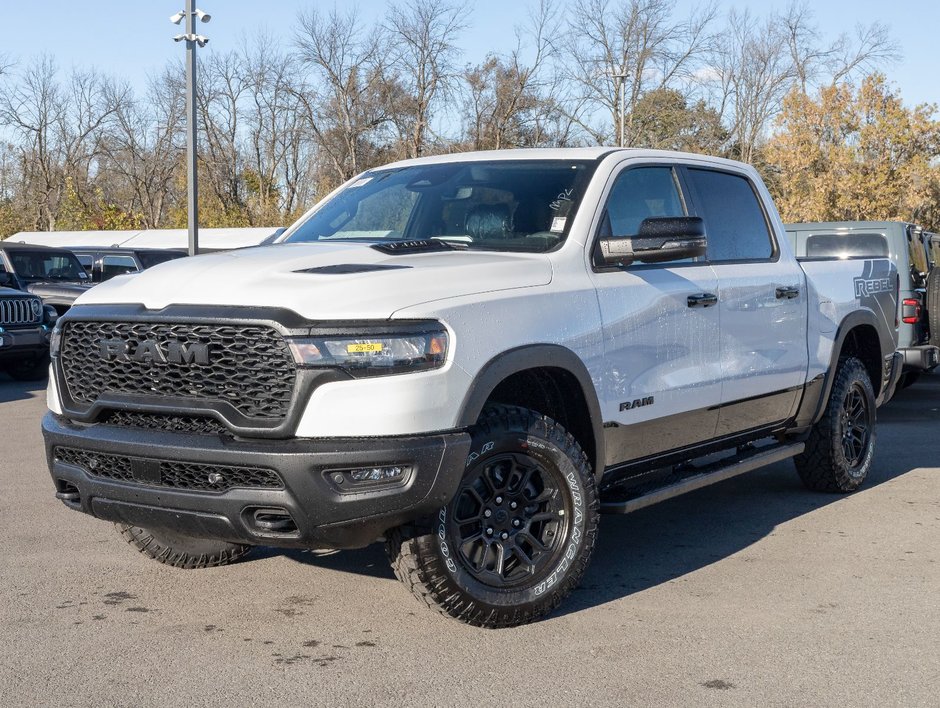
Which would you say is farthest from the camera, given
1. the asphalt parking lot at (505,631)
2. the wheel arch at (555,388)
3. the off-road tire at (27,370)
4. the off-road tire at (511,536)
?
the off-road tire at (27,370)

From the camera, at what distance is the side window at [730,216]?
5.93 meters

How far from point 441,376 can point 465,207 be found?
1.54 m

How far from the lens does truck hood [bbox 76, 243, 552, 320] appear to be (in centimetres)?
400

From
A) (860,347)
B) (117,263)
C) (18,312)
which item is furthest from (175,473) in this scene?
(117,263)

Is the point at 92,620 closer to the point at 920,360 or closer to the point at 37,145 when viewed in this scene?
the point at 920,360

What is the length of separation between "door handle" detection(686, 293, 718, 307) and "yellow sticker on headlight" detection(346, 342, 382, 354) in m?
1.95

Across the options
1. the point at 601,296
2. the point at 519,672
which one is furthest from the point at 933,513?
the point at 519,672

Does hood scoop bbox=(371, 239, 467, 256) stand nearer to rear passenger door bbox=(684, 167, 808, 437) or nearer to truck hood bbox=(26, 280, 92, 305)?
rear passenger door bbox=(684, 167, 808, 437)

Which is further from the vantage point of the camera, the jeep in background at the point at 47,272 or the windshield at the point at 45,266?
the windshield at the point at 45,266

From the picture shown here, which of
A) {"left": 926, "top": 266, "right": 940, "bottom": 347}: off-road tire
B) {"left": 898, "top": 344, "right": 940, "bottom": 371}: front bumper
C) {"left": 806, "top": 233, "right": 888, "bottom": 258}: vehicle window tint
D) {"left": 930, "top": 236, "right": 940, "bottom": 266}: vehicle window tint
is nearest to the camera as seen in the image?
{"left": 898, "top": 344, "right": 940, "bottom": 371}: front bumper

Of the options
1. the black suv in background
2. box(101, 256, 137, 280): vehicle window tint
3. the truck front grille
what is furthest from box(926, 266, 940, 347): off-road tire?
box(101, 256, 137, 280): vehicle window tint

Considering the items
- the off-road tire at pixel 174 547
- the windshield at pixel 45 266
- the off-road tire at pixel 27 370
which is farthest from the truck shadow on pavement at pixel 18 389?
the off-road tire at pixel 174 547

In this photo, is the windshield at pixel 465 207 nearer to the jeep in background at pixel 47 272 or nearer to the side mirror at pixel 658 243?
the side mirror at pixel 658 243

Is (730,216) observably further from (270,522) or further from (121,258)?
(121,258)
